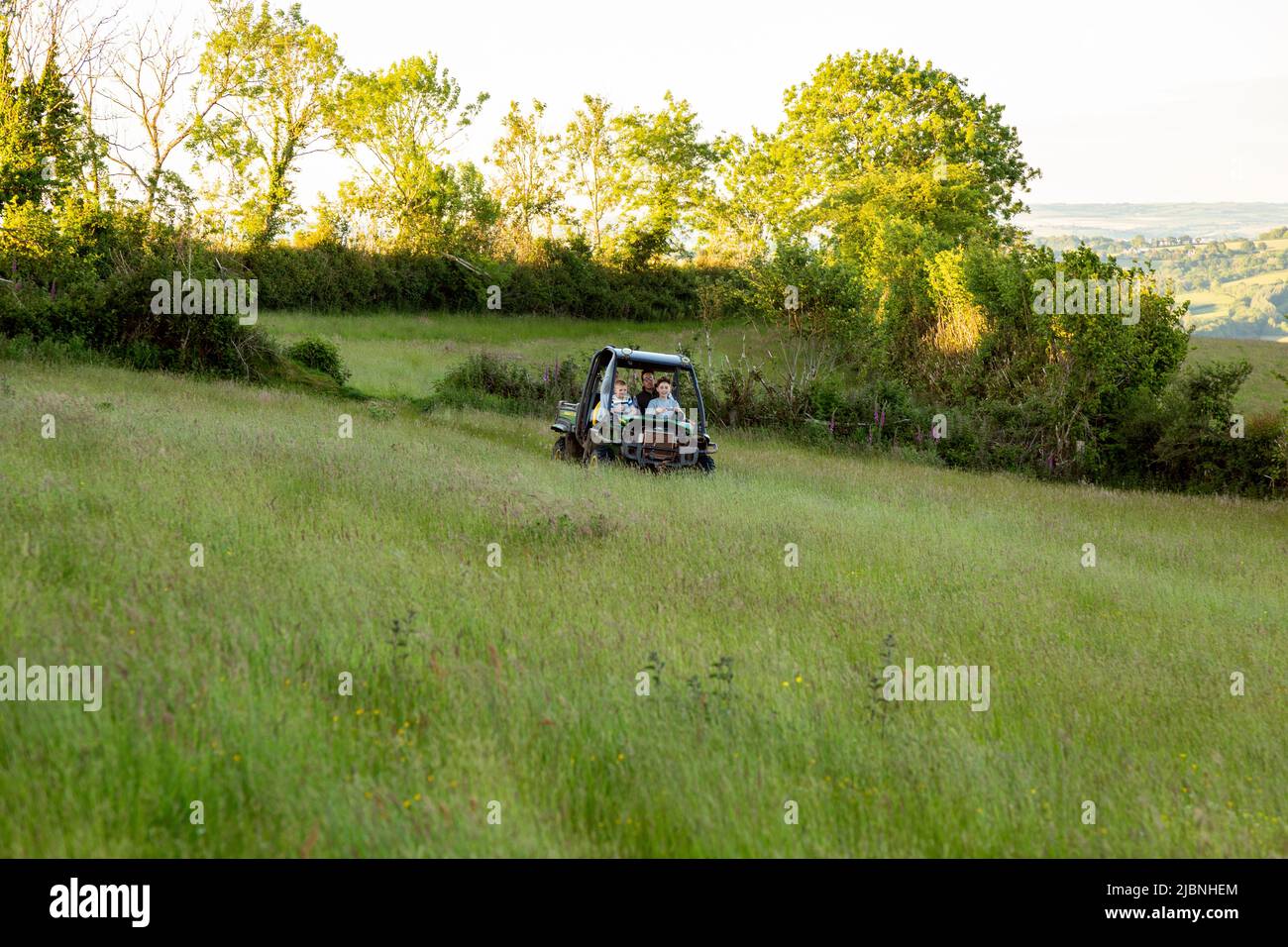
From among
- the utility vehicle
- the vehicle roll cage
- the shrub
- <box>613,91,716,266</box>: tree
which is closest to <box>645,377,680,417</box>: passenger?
the utility vehicle

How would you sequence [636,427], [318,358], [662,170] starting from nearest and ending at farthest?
1. [636,427]
2. [318,358]
3. [662,170]

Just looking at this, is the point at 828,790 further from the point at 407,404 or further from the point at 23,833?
the point at 407,404

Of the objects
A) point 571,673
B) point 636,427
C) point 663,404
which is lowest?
point 571,673

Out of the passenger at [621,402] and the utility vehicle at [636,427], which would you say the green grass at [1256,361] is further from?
the passenger at [621,402]

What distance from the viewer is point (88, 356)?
21.0 metres

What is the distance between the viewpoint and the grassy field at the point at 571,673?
4.02 metres

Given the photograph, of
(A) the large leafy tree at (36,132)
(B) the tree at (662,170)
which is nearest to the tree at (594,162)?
(B) the tree at (662,170)

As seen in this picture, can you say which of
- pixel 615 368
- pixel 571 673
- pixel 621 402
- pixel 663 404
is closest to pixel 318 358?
pixel 621 402

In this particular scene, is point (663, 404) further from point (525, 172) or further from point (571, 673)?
point (525, 172)

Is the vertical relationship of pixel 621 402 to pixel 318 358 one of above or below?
below

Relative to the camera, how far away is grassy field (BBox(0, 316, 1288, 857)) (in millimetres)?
4016

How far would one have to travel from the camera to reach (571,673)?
5.74 m

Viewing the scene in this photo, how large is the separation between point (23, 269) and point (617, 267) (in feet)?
113
